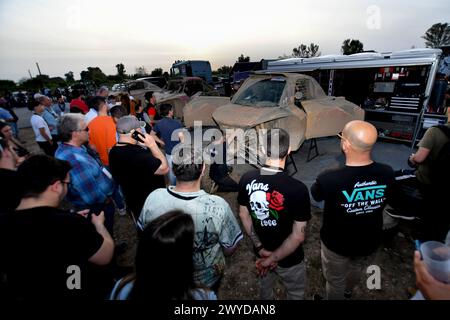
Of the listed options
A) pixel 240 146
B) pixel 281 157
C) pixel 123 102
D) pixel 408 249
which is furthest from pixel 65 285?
pixel 123 102

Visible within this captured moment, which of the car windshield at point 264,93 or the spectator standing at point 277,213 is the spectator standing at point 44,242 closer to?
the spectator standing at point 277,213

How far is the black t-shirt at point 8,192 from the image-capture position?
1.89 meters

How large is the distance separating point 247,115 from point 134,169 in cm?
259

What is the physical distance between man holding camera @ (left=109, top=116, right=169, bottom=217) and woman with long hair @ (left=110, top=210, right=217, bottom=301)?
5.12ft

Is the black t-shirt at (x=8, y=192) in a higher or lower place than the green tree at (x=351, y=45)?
lower

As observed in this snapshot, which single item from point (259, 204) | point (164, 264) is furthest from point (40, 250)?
point (259, 204)

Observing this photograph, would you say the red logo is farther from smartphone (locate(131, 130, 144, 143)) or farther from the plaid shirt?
the plaid shirt

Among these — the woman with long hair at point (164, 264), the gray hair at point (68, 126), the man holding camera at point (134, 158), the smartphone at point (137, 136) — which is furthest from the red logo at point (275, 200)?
the gray hair at point (68, 126)

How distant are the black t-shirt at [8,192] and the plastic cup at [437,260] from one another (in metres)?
2.98

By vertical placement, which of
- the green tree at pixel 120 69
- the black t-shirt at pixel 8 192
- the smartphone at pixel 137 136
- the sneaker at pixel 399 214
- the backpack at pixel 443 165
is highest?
the green tree at pixel 120 69

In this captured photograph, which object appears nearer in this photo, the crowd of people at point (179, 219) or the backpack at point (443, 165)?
the crowd of people at point (179, 219)
